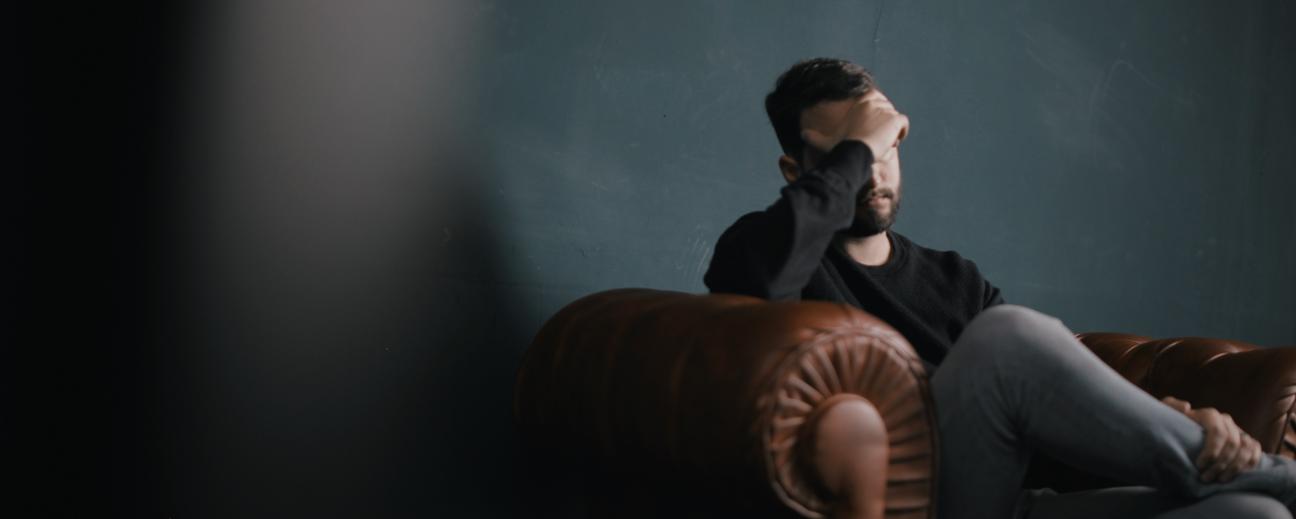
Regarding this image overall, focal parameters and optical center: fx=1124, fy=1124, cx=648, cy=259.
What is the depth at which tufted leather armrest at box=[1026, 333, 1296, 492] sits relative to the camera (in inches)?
56.9

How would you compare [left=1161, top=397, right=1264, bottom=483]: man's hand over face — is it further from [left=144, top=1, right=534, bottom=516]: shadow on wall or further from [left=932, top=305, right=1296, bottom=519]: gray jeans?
[left=144, top=1, right=534, bottom=516]: shadow on wall

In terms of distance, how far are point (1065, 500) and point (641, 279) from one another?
0.73 metres

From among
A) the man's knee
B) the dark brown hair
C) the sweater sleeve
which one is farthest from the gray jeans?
the dark brown hair

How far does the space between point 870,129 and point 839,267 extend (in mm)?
247

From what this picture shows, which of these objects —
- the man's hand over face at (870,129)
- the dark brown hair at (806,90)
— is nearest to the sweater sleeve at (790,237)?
the man's hand over face at (870,129)

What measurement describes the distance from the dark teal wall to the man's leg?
2.35 ft

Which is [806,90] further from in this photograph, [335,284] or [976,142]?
[976,142]

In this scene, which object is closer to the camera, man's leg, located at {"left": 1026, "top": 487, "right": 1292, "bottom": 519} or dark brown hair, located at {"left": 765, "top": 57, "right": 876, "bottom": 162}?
man's leg, located at {"left": 1026, "top": 487, "right": 1292, "bottom": 519}

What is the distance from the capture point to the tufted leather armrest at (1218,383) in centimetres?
144

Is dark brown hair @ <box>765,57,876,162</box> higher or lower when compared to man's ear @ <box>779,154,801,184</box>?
higher

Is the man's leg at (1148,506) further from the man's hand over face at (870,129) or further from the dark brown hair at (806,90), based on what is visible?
the dark brown hair at (806,90)

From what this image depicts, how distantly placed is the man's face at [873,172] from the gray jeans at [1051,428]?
45 centimetres

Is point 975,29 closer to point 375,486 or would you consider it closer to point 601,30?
point 601,30

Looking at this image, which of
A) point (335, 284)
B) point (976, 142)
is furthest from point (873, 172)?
point (976, 142)
